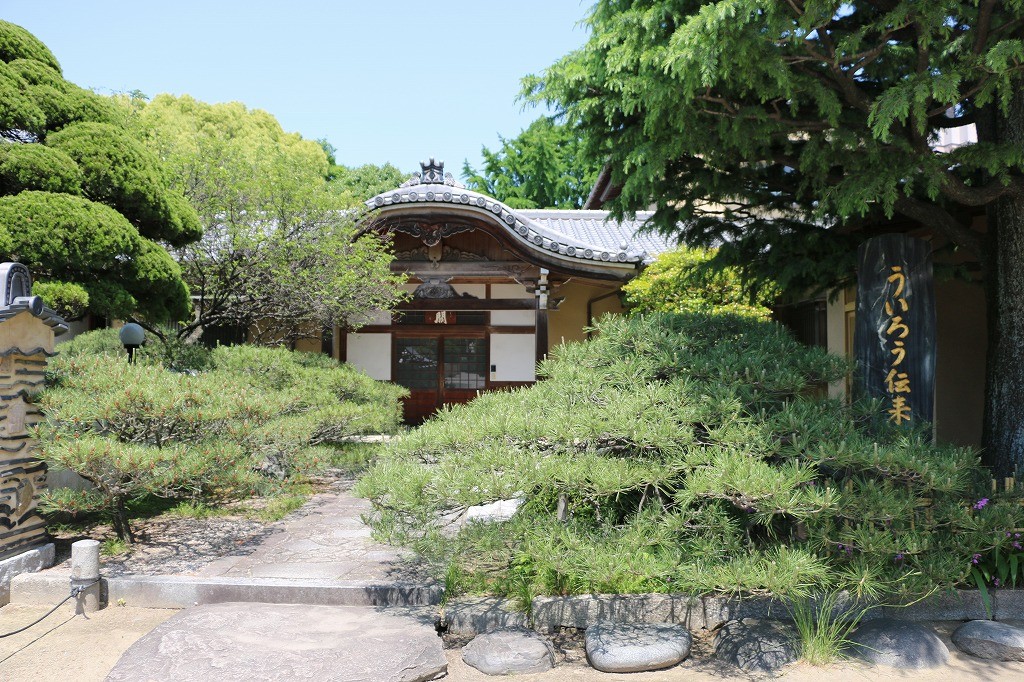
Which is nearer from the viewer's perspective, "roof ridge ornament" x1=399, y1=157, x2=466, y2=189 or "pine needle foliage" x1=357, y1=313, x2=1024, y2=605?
"pine needle foliage" x1=357, y1=313, x2=1024, y2=605

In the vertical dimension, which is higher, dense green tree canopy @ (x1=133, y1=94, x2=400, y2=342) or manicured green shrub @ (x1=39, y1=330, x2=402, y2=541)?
dense green tree canopy @ (x1=133, y1=94, x2=400, y2=342)

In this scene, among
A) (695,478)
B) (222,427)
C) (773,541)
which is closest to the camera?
(695,478)

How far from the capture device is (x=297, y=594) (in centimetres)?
485

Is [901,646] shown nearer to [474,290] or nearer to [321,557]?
[321,557]

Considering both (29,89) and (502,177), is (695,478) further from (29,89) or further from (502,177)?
(502,177)

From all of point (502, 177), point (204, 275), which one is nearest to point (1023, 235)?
point (204, 275)

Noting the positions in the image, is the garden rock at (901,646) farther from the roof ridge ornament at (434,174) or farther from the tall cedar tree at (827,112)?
the roof ridge ornament at (434,174)

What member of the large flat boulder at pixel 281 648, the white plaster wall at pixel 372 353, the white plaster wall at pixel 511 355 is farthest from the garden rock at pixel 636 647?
the white plaster wall at pixel 372 353

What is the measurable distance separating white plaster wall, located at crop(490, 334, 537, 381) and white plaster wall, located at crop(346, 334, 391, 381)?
7.26ft

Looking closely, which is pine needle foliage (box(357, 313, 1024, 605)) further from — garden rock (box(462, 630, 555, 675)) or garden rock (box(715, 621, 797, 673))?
garden rock (box(462, 630, 555, 675))

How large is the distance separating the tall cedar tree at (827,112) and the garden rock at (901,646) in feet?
6.43

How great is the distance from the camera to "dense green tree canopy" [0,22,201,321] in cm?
607

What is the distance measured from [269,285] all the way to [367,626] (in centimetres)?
567

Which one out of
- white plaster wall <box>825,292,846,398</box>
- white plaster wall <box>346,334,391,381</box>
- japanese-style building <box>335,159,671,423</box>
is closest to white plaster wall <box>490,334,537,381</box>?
japanese-style building <box>335,159,671,423</box>
